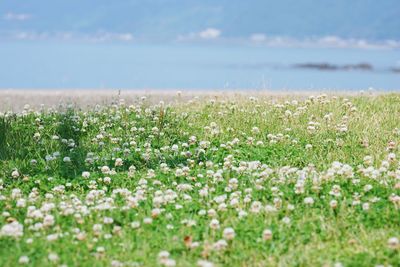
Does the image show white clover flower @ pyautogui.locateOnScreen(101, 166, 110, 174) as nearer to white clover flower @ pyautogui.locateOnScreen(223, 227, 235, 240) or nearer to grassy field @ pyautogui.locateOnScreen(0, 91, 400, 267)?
grassy field @ pyautogui.locateOnScreen(0, 91, 400, 267)

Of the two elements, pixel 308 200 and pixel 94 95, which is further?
pixel 94 95

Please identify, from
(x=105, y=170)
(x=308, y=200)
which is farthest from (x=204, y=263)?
(x=105, y=170)

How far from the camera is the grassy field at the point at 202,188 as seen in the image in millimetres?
6934

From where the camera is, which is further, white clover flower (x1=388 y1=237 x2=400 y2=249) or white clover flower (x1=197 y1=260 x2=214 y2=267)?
white clover flower (x1=388 y1=237 x2=400 y2=249)

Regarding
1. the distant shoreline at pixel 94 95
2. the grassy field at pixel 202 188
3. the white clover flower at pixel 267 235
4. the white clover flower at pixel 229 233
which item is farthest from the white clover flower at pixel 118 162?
the distant shoreline at pixel 94 95

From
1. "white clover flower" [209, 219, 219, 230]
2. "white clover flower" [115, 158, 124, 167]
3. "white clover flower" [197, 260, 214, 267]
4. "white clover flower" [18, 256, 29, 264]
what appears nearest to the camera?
"white clover flower" [197, 260, 214, 267]

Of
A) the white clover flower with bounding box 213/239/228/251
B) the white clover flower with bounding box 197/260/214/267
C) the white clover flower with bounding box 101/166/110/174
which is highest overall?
the white clover flower with bounding box 101/166/110/174

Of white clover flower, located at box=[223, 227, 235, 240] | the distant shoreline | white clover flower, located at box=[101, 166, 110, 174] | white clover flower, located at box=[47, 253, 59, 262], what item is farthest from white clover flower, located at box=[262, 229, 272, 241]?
the distant shoreline

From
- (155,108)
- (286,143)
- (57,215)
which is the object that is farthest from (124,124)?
(57,215)

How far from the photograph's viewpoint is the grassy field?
22.7 feet

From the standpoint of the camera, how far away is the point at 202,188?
29.3ft

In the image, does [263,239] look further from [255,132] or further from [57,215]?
[255,132]

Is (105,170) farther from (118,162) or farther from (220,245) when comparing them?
(220,245)

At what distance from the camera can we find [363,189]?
841 centimetres
